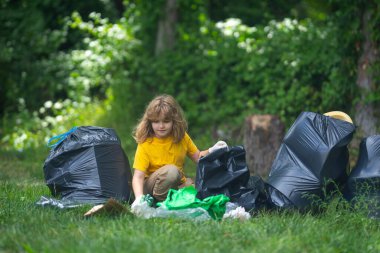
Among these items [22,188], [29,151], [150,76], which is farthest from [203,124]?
[22,188]

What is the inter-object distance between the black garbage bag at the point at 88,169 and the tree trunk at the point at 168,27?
6.75 metres

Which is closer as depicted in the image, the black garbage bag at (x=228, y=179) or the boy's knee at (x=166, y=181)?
the black garbage bag at (x=228, y=179)

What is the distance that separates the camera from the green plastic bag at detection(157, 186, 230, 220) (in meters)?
5.16

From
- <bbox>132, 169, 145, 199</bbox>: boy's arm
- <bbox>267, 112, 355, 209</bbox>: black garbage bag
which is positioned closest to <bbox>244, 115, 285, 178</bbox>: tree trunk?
<bbox>267, 112, 355, 209</bbox>: black garbage bag

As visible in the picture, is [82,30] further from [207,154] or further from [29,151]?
[207,154]

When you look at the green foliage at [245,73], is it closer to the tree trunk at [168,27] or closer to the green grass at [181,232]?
the tree trunk at [168,27]

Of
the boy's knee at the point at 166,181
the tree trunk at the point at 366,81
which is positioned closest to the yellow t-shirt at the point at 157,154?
the boy's knee at the point at 166,181

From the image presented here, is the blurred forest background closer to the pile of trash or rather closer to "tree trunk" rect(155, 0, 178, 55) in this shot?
"tree trunk" rect(155, 0, 178, 55)

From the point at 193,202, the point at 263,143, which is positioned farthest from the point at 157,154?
the point at 263,143

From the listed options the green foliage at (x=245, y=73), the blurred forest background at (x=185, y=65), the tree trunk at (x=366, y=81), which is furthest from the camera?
the green foliage at (x=245, y=73)

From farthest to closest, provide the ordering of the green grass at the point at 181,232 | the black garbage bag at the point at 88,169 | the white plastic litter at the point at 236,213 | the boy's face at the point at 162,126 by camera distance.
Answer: the black garbage bag at the point at 88,169, the boy's face at the point at 162,126, the white plastic litter at the point at 236,213, the green grass at the point at 181,232

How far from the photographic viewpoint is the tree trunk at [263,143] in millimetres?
8570

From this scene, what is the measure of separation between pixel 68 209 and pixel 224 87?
6.93 metres

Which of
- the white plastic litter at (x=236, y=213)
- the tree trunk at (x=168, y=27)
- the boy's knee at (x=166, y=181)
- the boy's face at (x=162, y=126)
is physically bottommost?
the white plastic litter at (x=236, y=213)
